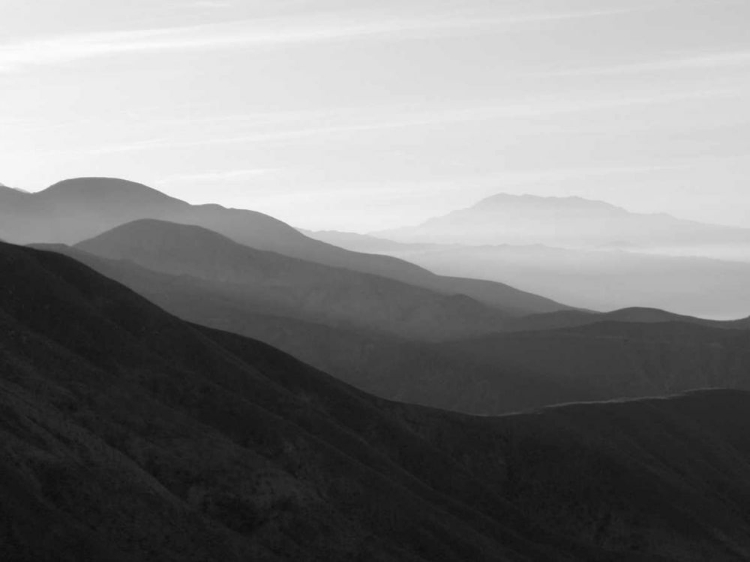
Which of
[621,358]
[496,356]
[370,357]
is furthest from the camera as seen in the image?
[621,358]

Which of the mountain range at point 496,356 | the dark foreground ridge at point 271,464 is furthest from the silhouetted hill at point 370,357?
the dark foreground ridge at point 271,464

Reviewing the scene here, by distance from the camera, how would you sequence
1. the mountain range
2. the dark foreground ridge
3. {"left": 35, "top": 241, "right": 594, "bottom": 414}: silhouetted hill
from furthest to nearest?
Result: 1. the mountain range
2. {"left": 35, "top": 241, "right": 594, "bottom": 414}: silhouetted hill
3. the dark foreground ridge

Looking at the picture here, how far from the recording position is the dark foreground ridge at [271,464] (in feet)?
182

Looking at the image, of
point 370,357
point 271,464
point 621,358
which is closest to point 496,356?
point 370,357

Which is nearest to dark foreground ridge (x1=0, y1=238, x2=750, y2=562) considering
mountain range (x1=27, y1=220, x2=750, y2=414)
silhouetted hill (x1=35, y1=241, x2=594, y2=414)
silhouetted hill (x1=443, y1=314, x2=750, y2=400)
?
silhouetted hill (x1=35, y1=241, x2=594, y2=414)

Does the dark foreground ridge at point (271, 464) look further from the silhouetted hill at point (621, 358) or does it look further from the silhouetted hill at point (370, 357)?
the silhouetted hill at point (621, 358)

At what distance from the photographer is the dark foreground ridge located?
55.6 m

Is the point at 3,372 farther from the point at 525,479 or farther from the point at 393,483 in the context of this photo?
the point at 525,479

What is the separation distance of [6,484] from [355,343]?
11896 cm

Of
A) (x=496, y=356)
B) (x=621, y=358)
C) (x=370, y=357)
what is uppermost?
(x=621, y=358)

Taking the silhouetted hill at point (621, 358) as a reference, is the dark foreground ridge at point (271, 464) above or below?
below

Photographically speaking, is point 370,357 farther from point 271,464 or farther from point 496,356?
point 271,464

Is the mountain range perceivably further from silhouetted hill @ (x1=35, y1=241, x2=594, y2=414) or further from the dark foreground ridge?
the dark foreground ridge

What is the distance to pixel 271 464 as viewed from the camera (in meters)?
69.6
